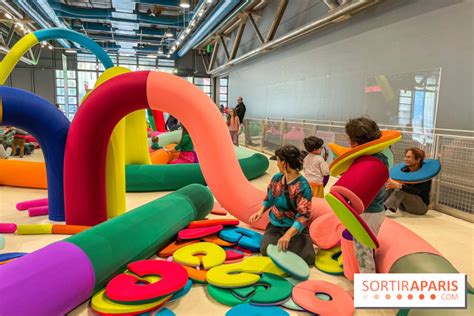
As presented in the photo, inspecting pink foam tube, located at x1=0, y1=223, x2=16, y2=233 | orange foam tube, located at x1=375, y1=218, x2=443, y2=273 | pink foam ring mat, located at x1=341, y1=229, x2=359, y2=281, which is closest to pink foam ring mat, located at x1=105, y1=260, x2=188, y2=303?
pink foam ring mat, located at x1=341, y1=229, x2=359, y2=281

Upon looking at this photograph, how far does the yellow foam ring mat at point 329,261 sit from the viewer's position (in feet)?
9.34

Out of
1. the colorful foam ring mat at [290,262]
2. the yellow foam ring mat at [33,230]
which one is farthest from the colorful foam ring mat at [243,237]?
the yellow foam ring mat at [33,230]

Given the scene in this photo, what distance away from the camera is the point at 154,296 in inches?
84.1

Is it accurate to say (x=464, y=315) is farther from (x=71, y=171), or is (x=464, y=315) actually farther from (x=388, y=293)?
(x=71, y=171)

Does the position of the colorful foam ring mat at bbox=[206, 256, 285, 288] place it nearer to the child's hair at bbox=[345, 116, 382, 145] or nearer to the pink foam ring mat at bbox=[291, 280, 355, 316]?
the pink foam ring mat at bbox=[291, 280, 355, 316]

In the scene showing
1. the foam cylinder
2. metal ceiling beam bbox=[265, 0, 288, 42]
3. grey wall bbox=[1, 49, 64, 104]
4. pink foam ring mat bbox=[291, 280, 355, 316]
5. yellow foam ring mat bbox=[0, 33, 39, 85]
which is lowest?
pink foam ring mat bbox=[291, 280, 355, 316]

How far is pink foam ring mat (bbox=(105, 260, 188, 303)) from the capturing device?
2.14m

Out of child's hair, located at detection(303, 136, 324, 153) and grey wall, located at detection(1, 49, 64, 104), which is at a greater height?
grey wall, located at detection(1, 49, 64, 104)

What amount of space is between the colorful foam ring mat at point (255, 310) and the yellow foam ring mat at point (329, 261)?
0.79 meters

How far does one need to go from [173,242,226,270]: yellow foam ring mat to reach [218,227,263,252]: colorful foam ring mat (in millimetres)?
235

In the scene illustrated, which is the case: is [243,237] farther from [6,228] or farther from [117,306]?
[6,228]

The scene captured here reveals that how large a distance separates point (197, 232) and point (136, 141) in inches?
113

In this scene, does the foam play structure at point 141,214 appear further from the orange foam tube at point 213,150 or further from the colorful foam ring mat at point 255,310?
the colorful foam ring mat at point 255,310

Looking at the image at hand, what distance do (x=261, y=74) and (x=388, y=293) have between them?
40.9 ft
